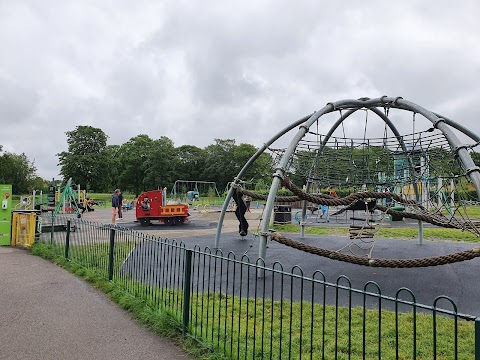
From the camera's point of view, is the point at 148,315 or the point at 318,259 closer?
the point at 148,315

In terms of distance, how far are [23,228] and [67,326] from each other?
7.78 m

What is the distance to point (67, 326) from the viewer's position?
4801 mm

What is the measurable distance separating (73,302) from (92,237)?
3.86m

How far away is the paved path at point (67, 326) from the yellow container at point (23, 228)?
3967mm

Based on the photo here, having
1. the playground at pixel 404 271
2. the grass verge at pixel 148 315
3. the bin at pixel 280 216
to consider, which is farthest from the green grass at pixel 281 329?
the bin at pixel 280 216

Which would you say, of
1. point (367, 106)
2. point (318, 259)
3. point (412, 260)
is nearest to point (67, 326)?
point (412, 260)

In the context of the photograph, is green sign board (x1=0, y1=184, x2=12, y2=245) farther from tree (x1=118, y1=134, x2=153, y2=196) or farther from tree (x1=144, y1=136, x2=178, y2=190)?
tree (x1=118, y1=134, x2=153, y2=196)

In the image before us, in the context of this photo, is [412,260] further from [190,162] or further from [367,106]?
[190,162]

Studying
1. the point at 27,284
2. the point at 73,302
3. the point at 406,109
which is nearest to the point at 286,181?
the point at 406,109

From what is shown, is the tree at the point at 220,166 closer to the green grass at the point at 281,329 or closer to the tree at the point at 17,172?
the tree at the point at 17,172

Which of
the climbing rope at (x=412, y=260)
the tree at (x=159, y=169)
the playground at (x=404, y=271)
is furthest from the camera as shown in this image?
the tree at (x=159, y=169)

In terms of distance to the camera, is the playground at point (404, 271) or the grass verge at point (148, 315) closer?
the grass verge at point (148, 315)

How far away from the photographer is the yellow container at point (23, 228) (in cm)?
1102

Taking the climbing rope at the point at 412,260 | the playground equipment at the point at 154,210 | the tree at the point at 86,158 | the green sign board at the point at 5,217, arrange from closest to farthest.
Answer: the climbing rope at the point at 412,260
the green sign board at the point at 5,217
the playground equipment at the point at 154,210
the tree at the point at 86,158
